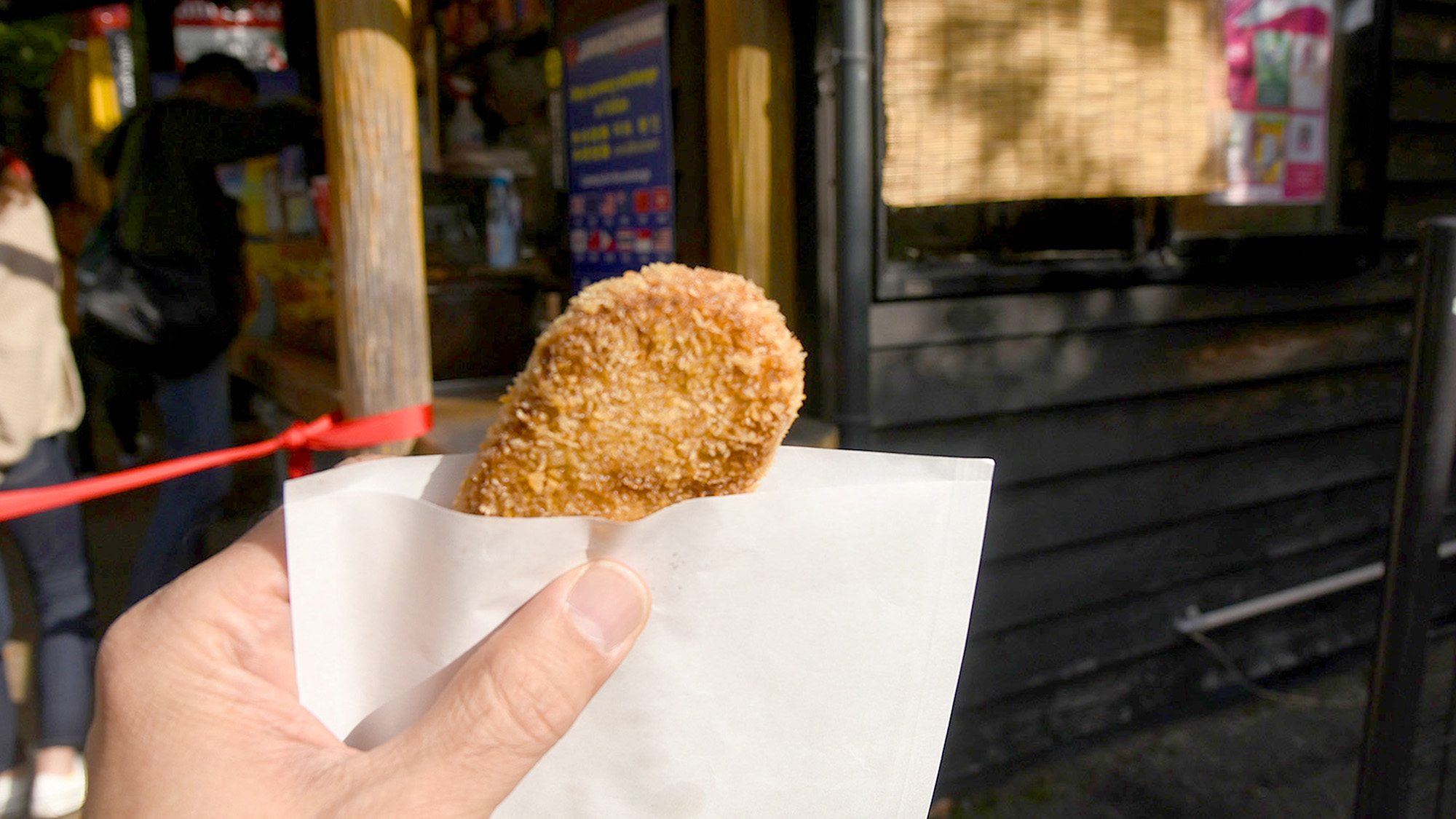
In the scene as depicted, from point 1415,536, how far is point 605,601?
6.59ft

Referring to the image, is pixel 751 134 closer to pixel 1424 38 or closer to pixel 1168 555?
pixel 1168 555

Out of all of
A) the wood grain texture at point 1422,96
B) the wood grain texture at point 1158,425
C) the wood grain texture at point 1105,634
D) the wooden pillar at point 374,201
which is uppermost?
the wood grain texture at point 1422,96

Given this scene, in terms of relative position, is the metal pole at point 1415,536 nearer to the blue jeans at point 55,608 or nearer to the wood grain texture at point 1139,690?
the wood grain texture at point 1139,690

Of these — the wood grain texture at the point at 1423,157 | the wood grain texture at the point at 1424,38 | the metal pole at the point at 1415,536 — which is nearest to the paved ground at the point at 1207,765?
the metal pole at the point at 1415,536

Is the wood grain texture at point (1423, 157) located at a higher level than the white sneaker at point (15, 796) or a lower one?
higher

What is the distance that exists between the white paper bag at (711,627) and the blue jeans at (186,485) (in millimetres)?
3032

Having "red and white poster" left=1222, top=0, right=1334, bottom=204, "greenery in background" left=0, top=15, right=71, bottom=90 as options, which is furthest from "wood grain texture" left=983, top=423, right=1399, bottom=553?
"greenery in background" left=0, top=15, right=71, bottom=90

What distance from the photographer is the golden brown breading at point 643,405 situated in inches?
33.2

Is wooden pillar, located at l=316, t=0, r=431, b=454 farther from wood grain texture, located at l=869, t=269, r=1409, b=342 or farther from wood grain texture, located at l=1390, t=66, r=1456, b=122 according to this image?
wood grain texture, located at l=1390, t=66, r=1456, b=122

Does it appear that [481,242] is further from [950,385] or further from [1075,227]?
[1075,227]

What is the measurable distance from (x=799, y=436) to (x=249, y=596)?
6.18 feet

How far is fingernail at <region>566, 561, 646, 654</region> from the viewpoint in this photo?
0.78 metres

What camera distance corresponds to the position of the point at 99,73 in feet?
32.1

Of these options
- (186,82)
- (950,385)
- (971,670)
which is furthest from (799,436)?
(186,82)
